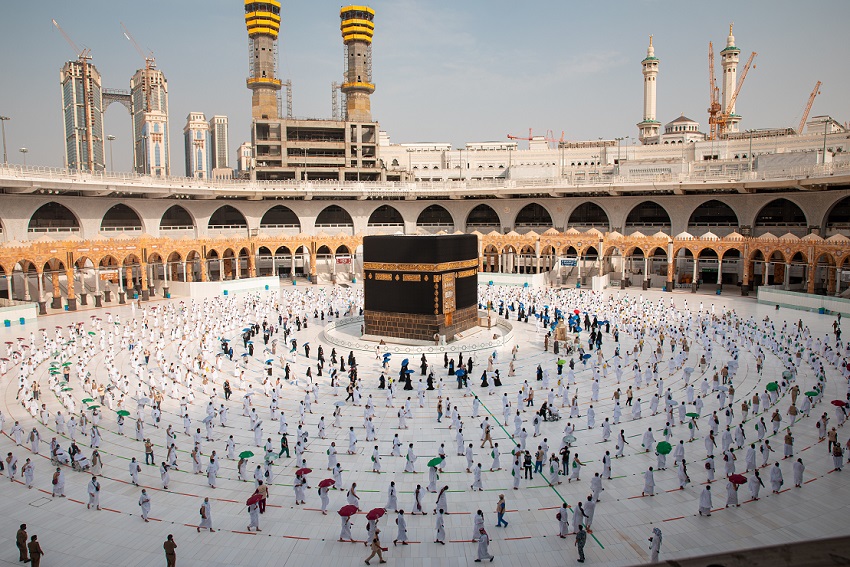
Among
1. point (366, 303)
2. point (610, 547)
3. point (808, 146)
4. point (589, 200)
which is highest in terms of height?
point (808, 146)

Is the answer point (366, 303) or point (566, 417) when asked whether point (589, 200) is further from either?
point (566, 417)

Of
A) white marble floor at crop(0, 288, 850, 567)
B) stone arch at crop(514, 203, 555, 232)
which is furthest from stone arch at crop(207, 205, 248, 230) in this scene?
white marble floor at crop(0, 288, 850, 567)

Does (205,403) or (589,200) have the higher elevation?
(589,200)

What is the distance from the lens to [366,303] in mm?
23922

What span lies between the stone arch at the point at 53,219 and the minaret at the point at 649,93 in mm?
58782

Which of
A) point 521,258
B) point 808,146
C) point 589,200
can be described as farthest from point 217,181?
point 808,146

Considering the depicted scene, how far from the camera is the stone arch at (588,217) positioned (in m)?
48.2

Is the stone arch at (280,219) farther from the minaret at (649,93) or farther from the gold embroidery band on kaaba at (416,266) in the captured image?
the minaret at (649,93)

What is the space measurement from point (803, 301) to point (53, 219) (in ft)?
154

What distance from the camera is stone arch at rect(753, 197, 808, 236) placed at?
3984 cm

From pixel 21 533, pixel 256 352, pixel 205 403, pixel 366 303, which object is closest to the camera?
pixel 21 533

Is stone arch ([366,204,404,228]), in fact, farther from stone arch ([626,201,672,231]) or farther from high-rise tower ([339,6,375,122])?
stone arch ([626,201,672,231])

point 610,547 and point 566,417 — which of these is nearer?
point 610,547

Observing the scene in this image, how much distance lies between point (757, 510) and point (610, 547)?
3.19 m
